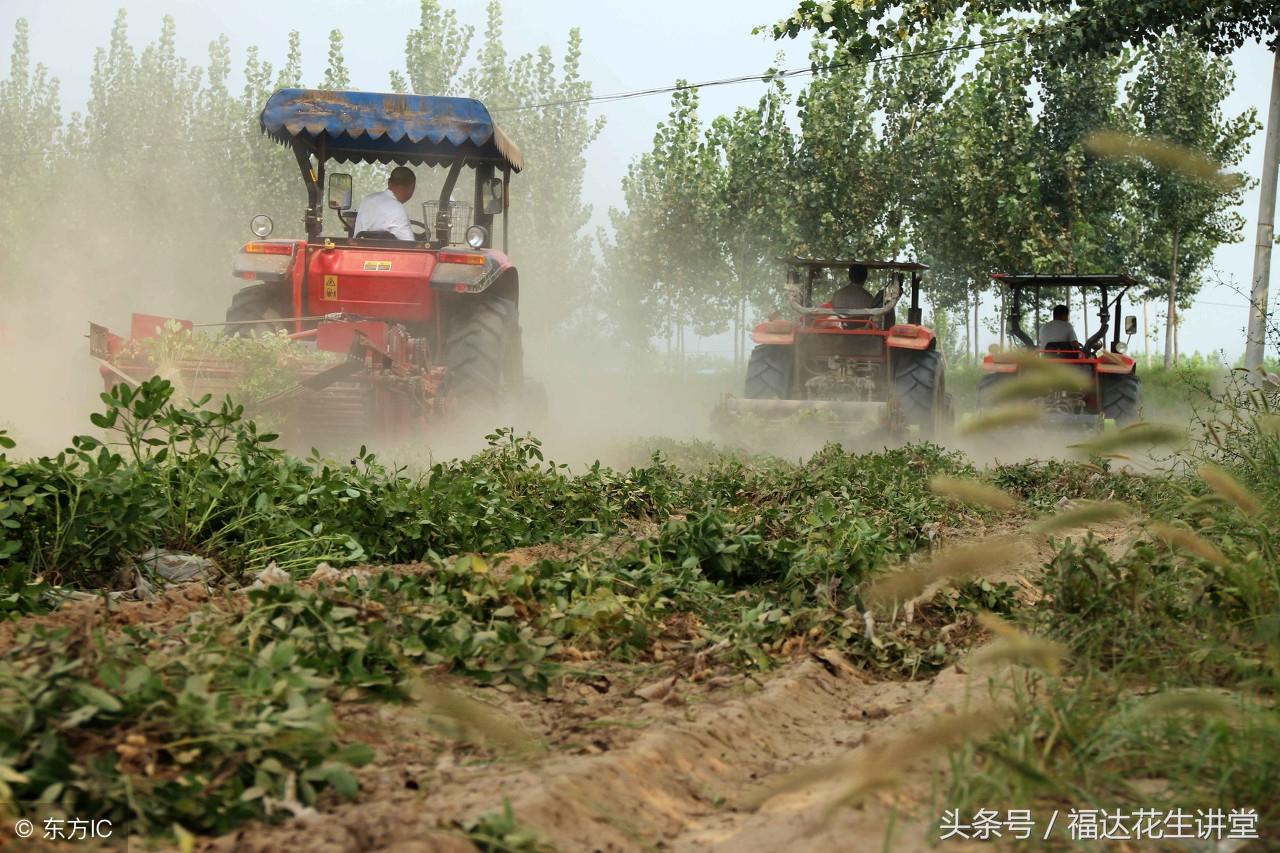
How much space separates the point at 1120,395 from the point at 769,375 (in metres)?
4.11

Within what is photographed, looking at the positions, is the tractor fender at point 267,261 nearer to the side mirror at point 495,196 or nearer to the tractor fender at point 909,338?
the side mirror at point 495,196

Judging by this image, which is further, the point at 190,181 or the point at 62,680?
the point at 190,181

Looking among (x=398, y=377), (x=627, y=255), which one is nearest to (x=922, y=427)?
(x=398, y=377)

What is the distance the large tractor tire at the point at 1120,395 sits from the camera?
49.8 feet

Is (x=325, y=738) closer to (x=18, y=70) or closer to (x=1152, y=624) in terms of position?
(x=1152, y=624)

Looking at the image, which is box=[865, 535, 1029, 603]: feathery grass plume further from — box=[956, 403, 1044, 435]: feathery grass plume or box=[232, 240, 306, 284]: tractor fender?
box=[232, 240, 306, 284]: tractor fender

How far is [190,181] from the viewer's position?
38750mm

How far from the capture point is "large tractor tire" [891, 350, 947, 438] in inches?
555

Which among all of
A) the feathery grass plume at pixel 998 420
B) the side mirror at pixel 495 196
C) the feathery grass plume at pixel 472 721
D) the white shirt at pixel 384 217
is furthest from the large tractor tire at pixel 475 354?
the feathery grass plume at pixel 472 721

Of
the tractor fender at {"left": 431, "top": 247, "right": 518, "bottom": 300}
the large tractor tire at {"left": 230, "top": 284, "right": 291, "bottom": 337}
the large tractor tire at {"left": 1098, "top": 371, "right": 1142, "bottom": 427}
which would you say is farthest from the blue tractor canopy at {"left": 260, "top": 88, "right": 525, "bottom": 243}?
the large tractor tire at {"left": 1098, "top": 371, "right": 1142, "bottom": 427}

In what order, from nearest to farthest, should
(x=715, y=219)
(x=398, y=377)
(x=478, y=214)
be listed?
1. (x=398, y=377)
2. (x=478, y=214)
3. (x=715, y=219)

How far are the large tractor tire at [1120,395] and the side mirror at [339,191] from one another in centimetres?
866

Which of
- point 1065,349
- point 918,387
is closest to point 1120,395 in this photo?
point 1065,349

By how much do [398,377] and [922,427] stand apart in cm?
623
